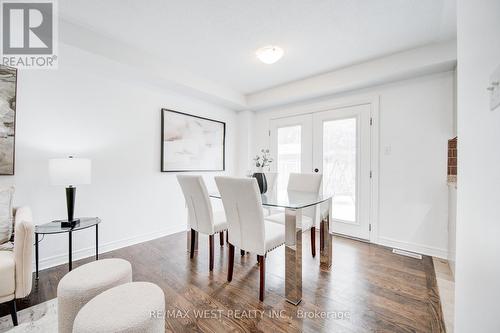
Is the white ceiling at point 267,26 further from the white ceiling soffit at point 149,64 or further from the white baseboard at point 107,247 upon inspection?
the white baseboard at point 107,247

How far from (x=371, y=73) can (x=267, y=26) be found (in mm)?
1572

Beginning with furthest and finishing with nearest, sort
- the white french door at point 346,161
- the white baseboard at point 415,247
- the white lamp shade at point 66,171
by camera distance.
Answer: the white french door at point 346,161 < the white baseboard at point 415,247 < the white lamp shade at point 66,171

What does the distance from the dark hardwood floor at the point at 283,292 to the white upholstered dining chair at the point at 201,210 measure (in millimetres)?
377

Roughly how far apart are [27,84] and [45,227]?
1.41 meters

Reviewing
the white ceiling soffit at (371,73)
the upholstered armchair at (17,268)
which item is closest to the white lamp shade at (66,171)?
the upholstered armchair at (17,268)

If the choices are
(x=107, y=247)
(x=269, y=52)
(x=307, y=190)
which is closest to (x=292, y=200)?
(x=307, y=190)

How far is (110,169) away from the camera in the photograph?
8.85 ft

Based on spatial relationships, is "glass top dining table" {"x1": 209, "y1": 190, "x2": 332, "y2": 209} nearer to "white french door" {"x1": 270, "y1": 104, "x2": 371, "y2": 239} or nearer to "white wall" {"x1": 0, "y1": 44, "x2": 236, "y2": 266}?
"white french door" {"x1": 270, "y1": 104, "x2": 371, "y2": 239}

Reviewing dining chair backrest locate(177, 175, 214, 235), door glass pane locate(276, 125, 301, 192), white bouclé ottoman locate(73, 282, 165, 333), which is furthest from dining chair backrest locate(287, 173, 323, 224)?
white bouclé ottoman locate(73, 282, 165, 333)

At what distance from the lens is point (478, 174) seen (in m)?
0.73

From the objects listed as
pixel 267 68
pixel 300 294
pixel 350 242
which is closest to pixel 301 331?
pixel 300 294

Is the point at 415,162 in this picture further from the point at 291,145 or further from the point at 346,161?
the point at 291,145

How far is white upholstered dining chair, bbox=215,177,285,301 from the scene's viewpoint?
163 centimetres

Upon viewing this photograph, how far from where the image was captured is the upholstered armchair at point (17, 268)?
1.38 m
